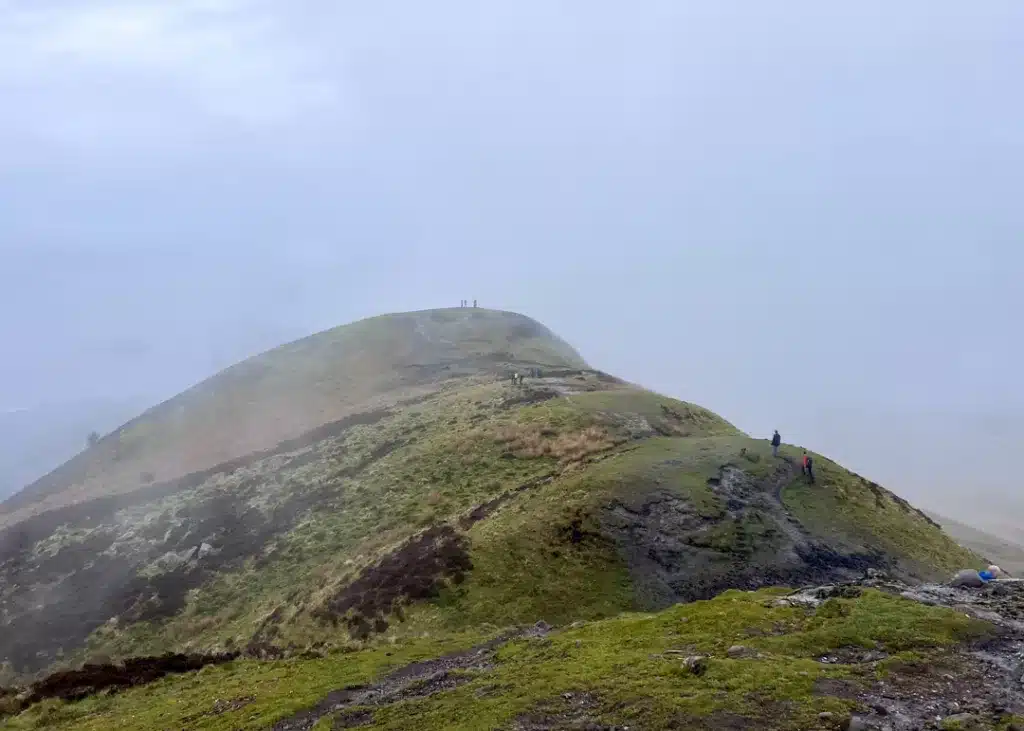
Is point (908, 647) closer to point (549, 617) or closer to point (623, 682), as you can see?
point (623, 682)

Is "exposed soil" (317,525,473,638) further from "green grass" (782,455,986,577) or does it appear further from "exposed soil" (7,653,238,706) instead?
"green grass" (782,455,986,577)

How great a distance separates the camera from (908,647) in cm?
2280

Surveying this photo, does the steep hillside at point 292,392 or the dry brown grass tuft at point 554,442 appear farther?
the steep hillside at point 292,392

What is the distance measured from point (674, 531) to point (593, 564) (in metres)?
6.66

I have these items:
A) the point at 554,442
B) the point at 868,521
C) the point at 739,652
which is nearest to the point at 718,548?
the point at 868,521

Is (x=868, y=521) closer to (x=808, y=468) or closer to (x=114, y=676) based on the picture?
(x=808, y=468)

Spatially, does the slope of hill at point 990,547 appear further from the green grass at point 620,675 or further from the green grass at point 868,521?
the green grass at point 620,675

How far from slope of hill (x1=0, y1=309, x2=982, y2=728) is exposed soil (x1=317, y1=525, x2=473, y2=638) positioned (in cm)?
15

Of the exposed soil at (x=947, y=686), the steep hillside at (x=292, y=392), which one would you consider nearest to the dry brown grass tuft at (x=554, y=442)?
the exposed soil at (x=947, y=686)

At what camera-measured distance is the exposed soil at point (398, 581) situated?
36.8 meters

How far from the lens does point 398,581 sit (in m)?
39.4

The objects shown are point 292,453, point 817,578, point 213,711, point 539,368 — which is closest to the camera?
point 213,711

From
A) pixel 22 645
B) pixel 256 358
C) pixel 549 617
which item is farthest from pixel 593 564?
pixel 256 358

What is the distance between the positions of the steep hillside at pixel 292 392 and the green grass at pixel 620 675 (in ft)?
198
